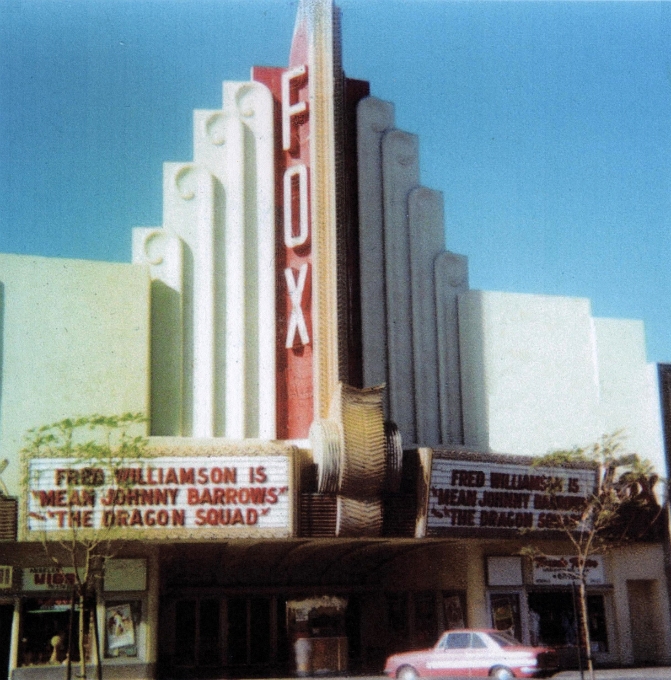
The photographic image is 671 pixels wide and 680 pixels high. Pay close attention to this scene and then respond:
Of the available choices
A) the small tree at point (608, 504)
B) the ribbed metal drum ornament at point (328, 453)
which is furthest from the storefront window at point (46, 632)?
the small tree at point (608, 504)

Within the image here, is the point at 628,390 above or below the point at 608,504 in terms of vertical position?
→ above

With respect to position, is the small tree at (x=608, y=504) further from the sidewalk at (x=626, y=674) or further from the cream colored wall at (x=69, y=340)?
the cream colored wall at (x=69, y=340)

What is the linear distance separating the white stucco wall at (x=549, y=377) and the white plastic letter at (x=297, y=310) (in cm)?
541

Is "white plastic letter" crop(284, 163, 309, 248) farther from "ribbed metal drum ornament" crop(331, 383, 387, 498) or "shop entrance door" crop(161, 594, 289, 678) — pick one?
"shop entrance door" crop(161, 594, 289, 678)

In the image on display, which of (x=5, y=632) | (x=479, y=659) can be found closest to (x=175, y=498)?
(x=5, y=632)

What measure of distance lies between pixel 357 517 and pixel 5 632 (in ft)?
33.4

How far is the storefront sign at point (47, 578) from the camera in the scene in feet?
92.9

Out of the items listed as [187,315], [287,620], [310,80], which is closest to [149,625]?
[287,620]

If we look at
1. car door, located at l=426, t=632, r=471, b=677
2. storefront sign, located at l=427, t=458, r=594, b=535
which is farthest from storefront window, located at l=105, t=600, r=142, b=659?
storefront sign, located at l=427, t=458, r=594, b=535

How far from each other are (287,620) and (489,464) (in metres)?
8.27

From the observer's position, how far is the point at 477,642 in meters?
25.4

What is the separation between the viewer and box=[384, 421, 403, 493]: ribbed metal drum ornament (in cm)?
2695

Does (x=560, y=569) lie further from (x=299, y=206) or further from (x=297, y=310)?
(x=299, y=206)

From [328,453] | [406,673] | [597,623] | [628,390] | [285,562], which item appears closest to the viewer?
[406,673]
